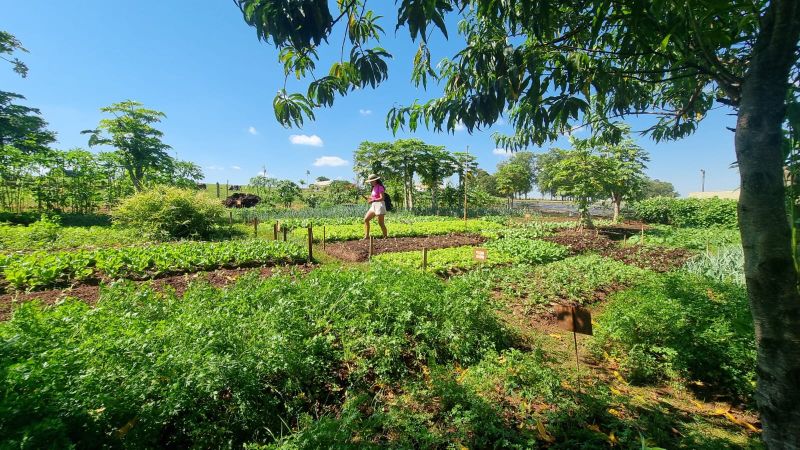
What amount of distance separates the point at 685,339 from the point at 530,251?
229 inches

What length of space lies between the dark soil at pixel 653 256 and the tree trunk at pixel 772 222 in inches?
282

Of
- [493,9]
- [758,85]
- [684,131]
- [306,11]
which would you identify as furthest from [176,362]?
[684,131]

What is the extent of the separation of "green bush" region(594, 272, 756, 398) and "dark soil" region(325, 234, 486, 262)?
606 cm

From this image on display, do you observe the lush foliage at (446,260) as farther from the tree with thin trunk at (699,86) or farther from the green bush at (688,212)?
the green bush at (688,212)

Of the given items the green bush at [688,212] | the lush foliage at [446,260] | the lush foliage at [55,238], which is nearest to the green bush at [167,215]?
the lush foliage at [55,238]

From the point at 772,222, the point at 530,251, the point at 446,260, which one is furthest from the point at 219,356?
the point at 530,251

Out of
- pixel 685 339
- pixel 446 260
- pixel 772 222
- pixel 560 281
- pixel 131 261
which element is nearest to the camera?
pixel 772 222

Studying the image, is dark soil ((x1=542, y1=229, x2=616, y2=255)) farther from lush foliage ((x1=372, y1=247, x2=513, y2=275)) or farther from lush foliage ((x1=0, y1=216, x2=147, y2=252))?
lush foliage ((x1=0, y1=216, x2=147, y2=252))

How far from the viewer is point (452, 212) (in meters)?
23.0

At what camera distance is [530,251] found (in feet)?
28.8

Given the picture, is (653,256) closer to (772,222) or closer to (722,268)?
(722,268)

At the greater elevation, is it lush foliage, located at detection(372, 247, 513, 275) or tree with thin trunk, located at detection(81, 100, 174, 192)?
tree with thin trunk, located at detection(81, 100, 174, 192)

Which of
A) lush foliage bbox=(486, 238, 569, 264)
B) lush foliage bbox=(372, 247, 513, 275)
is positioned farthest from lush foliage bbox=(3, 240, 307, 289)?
lush foliage bbox=(486, 238, 569, 264)

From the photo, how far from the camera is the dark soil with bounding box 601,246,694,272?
25.5ft
